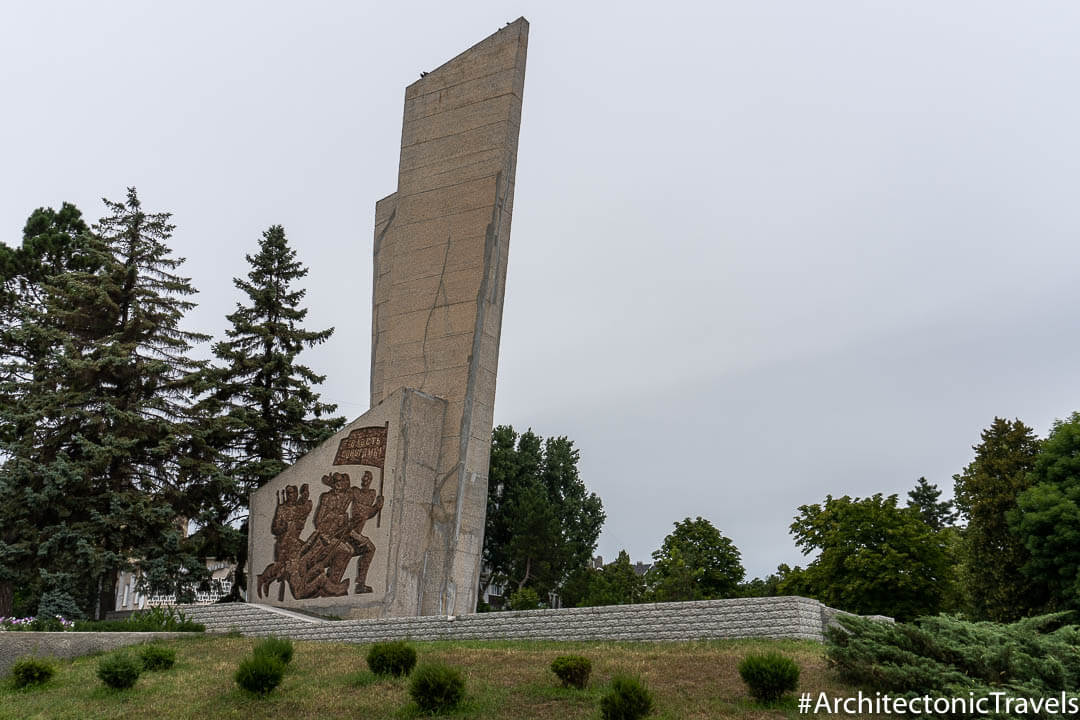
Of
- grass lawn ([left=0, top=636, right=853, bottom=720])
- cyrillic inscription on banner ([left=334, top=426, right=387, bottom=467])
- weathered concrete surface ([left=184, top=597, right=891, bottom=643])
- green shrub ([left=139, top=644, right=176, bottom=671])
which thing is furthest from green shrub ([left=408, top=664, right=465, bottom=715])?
cyrillic inscription on banner ([left=334, top=426, right=387, bottom=467])

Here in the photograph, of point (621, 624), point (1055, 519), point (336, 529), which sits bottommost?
point (621, 624)

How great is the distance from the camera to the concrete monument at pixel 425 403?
19766 millimetres

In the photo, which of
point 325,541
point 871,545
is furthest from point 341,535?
point 871,545

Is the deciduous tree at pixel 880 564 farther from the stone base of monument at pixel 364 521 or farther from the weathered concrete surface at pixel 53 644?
the weathered concrete surface at pixel 53 644

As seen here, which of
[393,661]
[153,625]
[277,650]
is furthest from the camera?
[153,625]

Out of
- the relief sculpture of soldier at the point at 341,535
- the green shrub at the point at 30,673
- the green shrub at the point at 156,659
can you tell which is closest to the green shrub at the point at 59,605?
the relief sculpture of soldier at the point at 341,535

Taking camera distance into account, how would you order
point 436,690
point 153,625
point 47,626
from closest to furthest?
point 436,690 → point 47,626 → point 153,625

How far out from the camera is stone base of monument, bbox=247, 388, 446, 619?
1933 centimetres

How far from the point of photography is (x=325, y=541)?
20.5 m

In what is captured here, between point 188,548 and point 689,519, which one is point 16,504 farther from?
point 689,519

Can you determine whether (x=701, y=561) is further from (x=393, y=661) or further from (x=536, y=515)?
(x=393, y=661)

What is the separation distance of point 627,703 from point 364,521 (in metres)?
10.8

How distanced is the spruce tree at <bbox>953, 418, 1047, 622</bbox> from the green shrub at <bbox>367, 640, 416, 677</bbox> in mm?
18467

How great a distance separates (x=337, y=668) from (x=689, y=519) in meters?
28.0
